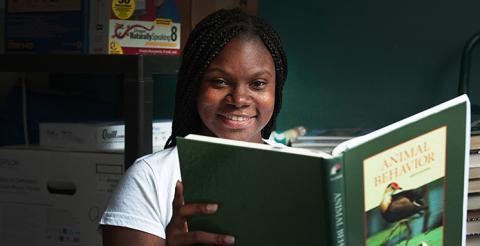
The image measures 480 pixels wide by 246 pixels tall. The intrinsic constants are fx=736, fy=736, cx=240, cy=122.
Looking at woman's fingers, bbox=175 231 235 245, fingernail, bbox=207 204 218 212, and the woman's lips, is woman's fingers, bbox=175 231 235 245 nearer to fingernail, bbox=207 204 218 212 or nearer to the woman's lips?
fingernail, bbox=207 204 218 212

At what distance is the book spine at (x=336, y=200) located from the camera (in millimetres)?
858

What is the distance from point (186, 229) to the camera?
3.47 feet

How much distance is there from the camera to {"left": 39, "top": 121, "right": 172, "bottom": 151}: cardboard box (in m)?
1.76

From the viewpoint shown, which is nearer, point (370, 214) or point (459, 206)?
point (370, 214)

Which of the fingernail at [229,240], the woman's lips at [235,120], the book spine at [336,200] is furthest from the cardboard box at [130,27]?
the book spine at [336,200]

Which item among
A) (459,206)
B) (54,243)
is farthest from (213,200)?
A: (54,243)

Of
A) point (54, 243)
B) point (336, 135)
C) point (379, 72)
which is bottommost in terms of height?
point (54, 243)

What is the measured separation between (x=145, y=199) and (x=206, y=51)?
29 centimetres

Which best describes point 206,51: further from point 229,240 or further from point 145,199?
point 229,240

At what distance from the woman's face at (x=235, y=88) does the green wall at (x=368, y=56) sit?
92 centimetres

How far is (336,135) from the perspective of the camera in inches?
80.8

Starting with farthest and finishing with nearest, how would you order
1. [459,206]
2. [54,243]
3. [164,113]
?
[164,113], [54,243], [459,206]

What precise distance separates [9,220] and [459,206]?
1.18m

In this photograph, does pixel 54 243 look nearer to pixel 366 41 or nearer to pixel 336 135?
pixel 336 135
